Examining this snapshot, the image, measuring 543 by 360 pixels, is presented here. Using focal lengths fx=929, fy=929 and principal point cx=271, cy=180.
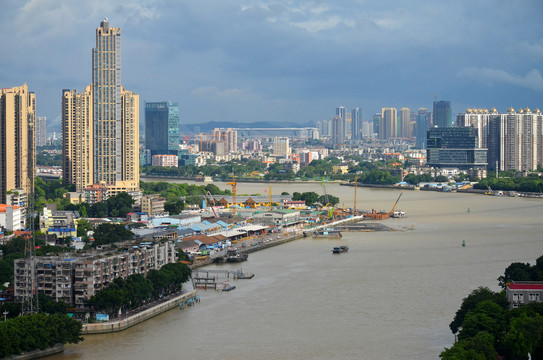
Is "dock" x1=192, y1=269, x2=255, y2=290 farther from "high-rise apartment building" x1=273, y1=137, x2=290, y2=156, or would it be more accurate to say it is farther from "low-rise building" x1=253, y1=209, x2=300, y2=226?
"high-rise apartment building" x1=273, y1=137, x2=290, y2=156

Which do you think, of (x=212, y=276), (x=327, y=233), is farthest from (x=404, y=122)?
(x=212, y=276)

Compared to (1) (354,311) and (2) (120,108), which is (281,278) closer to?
(1) (354,311)

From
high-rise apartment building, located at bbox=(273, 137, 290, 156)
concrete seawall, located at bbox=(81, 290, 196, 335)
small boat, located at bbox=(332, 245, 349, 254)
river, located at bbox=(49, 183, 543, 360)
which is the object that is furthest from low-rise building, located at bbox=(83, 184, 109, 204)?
high-rise apartment building, located at bbox=(273, 137, 290, 156)

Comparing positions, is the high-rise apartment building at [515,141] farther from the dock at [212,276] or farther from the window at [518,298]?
the window at [518,298]

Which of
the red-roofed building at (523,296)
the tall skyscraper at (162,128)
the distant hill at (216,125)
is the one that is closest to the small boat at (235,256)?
the red-roofed building at (523,296)

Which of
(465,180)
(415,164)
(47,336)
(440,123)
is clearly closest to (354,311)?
(47,336)
